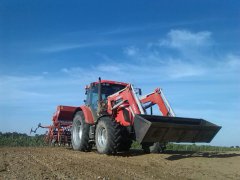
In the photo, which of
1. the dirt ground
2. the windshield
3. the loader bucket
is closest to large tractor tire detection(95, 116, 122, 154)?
the dirt ground

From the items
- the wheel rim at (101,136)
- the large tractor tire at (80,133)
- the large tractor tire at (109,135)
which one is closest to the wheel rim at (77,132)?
the large tractor tire at (80,133)

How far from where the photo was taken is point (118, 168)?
30.7 ft

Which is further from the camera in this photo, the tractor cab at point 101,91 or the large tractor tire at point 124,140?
the tractor cab at point 101,91

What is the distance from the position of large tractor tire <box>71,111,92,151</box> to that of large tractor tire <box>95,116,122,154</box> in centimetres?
152

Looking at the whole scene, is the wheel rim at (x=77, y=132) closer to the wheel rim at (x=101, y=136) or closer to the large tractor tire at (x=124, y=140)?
the wheel rim at (x=101, y=136)

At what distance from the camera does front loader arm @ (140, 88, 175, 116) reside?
12844 millimetres

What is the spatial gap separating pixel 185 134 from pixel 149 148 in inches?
86.9

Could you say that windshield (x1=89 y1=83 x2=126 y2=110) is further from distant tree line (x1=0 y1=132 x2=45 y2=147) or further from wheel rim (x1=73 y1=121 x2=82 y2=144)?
distant tree line (x1=0 y1=132 x2=45 y2=147)

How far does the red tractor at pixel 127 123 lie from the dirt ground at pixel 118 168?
28.5 inches

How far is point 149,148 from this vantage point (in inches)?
536

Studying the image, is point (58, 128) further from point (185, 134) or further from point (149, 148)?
point (185, 134)

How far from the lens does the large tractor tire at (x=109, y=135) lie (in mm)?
11703

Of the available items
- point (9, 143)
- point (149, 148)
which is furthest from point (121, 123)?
point (9, 143)

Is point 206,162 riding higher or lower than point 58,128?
lower
